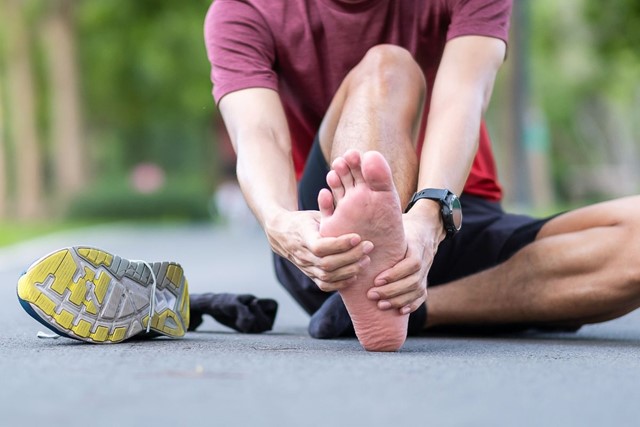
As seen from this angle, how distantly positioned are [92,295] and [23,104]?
25618mm

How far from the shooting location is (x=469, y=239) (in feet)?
12.2

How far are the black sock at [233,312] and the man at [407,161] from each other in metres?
0.15

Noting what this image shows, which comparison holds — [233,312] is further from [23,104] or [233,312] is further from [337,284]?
[23,104]

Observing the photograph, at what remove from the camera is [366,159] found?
255cm

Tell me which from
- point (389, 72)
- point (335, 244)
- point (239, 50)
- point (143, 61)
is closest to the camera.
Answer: point (335, 244)

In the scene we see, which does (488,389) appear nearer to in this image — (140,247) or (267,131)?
(267,131)

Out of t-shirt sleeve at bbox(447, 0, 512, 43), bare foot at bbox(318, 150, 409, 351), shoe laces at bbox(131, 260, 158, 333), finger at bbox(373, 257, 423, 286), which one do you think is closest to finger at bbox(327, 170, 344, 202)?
bare foot at bbox(318, 150, 409, 351)

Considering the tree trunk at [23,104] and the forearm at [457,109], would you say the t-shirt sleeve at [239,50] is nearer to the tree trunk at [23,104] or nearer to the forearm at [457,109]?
the forearm at [457,109]

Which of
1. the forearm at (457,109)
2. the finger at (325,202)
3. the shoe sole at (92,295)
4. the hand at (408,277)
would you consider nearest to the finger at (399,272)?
the hand at (408,277)

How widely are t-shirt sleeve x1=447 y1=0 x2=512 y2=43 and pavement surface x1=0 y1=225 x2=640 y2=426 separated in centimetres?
89

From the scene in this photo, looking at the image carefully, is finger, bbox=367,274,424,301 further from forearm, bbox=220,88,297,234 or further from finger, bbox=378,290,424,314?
forearm, bbox=220,88,297,234

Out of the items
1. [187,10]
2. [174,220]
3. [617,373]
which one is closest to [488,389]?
[617,373]

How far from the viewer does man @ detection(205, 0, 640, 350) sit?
9.77 feet

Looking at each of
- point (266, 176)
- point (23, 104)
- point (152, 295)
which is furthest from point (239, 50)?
point (23, 104)
